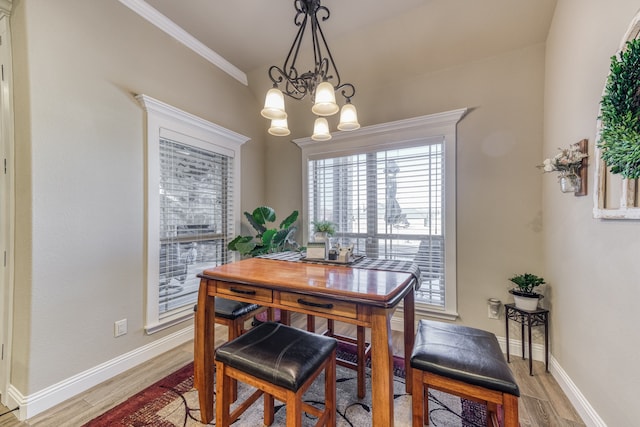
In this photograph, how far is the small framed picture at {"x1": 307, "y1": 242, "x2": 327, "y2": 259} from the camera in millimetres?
1915

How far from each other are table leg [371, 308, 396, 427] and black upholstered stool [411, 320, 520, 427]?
22 centimetres

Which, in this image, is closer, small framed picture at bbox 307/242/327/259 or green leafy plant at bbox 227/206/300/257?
small framed picture at bbox 307/242/327/259

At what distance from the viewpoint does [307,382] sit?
47.6 inches

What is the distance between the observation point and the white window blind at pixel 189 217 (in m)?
2.46

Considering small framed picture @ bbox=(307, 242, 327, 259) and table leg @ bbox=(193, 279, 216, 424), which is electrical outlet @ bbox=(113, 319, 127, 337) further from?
small framed picture @ bbox=(307, 242, 327, 259)

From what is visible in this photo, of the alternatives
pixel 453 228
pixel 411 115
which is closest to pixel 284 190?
pixel 411 115

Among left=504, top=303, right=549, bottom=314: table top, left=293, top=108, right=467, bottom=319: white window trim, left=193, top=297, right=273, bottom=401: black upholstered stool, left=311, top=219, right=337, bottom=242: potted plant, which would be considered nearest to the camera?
left=193, top=297, right=273, bottom=401: black upholstered stool

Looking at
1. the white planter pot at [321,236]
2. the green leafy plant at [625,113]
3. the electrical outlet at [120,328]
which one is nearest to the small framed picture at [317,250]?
the white planter pot at [321,236]

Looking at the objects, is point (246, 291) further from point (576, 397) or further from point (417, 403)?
point (576, 397)

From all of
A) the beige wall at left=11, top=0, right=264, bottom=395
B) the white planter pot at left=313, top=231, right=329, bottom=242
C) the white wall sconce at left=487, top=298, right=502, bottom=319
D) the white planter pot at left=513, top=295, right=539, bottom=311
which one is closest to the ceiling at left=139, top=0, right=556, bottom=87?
the beige wall at left=11, top=0, right=264, bottom=395

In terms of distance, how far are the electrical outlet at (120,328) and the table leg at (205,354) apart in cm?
100

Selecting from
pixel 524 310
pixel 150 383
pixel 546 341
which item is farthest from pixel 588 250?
pixel 150 383

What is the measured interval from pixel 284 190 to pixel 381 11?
2243 mm

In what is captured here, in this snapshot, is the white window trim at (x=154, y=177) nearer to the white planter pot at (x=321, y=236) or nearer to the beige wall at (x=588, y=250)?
the white planter pot at (x=321, y=236)
